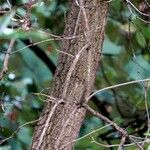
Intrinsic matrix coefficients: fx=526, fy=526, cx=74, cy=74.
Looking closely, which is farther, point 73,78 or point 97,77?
point 97,77

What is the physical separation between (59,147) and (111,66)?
42.5 inches

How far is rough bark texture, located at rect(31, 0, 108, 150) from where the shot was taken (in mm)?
991

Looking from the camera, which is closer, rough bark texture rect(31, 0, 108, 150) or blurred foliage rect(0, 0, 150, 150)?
rough bark texture rect(31, 0, 108, 150)

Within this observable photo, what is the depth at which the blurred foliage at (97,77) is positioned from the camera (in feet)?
4.69

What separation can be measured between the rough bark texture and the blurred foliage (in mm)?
207

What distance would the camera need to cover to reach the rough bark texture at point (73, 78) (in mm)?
991

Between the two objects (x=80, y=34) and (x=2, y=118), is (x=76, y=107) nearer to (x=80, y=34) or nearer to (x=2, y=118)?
(x=80, y=34)

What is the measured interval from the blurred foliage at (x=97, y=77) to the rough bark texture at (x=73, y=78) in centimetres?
21

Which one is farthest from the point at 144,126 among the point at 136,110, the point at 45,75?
the point at 45,75

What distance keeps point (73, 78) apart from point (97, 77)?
0.94 metres

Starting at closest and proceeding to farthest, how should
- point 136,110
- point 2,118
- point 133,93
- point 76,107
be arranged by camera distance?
point 76,107, point 2,118, point 136,110, point 133,93

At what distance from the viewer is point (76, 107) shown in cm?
96

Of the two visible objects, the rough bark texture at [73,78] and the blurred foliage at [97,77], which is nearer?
the rough bark texture at [73,78]

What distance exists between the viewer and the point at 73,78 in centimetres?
101
